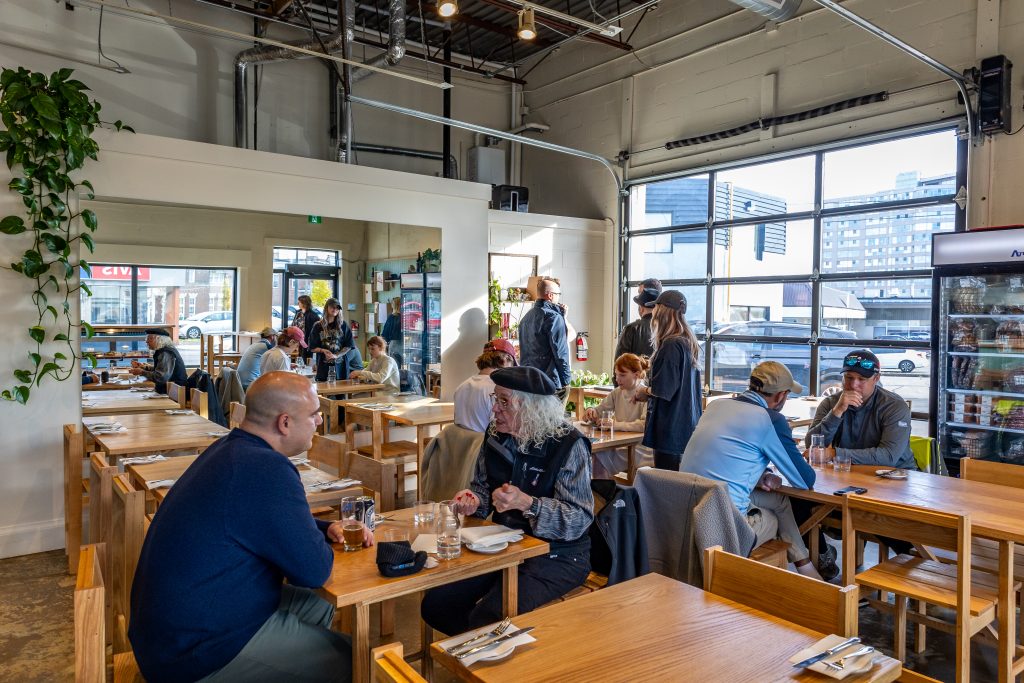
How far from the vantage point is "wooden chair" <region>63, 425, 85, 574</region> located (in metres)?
4.17

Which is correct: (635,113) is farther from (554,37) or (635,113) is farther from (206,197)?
(206,197)

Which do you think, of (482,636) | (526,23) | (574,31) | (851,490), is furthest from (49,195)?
(574,31)

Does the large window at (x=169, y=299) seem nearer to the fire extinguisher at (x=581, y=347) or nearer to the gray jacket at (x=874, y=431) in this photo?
the fire extinguisher at (x=581, y=347)

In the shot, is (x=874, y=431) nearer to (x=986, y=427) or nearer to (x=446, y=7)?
(x=986, y=427)

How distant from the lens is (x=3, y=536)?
4520 millimetres

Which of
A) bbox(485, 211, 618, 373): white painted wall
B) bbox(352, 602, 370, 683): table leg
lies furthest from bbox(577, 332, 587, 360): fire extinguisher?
bbox(352, 602, 370, 683): table leg

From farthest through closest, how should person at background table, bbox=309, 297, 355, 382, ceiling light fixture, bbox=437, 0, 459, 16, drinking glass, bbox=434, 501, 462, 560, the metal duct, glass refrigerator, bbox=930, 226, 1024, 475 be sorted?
person at background table, bbox=309, 297, 355, 382 → glass refrigerator, bbox=930, 226, 1024, 475 → ceiling light fixture, bbox=437, 0, 459, 16 → the metal duct → drinking glass, bbox=434, 501, 462, 560

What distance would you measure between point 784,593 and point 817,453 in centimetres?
197

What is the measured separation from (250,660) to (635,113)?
719 centimetres

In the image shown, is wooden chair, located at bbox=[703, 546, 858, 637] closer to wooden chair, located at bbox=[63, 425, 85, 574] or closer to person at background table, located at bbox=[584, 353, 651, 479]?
person at background table, located at bbox=[584, 353, 651, 479]

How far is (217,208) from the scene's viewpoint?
17.6 ft

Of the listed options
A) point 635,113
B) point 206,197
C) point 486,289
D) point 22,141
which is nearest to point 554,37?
point 635,113

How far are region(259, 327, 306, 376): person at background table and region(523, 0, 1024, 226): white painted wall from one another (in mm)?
4067

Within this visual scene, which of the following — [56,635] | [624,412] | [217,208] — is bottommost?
[56,635]
